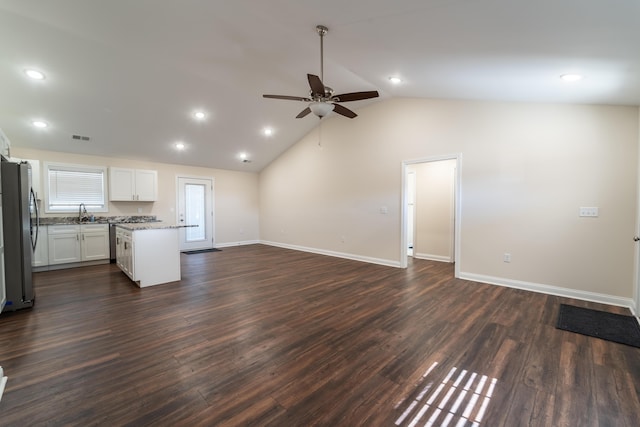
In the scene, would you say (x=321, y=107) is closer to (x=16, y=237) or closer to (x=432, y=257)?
(x=16, y=237)

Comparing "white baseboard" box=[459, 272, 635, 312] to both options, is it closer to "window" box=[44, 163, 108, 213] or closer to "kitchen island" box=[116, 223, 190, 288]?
"kitchen island" box=[116, 223, 190, 288]

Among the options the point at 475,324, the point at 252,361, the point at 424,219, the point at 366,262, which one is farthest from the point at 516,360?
the point at 424,219

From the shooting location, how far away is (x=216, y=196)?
8.25 metres

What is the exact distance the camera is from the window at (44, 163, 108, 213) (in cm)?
575

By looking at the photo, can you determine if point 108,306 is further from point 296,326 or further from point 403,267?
point 403,267

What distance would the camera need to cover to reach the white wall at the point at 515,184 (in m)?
3.49

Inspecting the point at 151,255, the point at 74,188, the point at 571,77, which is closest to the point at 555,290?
the point at 571,77

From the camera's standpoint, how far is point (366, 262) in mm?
5977

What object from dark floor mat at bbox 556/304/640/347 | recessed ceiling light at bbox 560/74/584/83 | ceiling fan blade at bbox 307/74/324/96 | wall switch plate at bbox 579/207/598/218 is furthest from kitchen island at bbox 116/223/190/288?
wall switch plate at bbox 579/207/598/218

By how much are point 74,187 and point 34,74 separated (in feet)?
9.72

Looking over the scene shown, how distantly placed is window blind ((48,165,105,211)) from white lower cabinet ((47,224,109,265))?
66 cm

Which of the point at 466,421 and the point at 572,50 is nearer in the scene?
the point at 466,421

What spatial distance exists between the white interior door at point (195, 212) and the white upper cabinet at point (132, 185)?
31.2 inches

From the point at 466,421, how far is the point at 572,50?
2.95 meters
